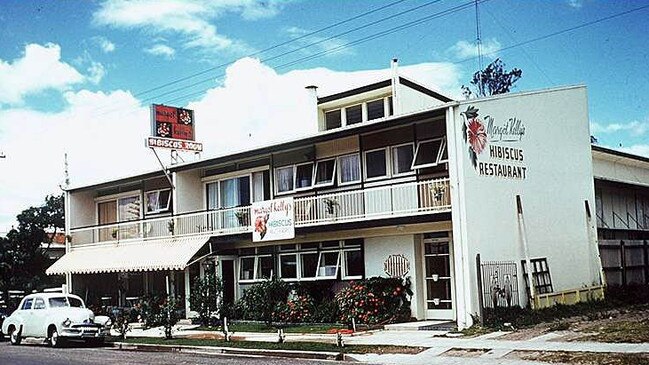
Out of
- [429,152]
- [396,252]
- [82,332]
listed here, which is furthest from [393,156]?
[82,332]

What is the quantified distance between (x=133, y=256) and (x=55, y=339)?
8538mm

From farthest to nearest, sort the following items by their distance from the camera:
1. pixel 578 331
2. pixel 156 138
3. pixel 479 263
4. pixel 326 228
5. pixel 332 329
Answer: pixel 156 138 → pixel 326 228 → pixel 332 329 → pixel 479 263 → pixel 578 331

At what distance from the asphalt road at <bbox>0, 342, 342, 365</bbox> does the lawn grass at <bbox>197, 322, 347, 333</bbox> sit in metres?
4.69

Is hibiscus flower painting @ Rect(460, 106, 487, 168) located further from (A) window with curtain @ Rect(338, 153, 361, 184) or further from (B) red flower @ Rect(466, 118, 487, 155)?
(A) window with curtain @ Rect(338, 153, 361, 184)

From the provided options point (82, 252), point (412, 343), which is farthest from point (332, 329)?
point (82, 252)

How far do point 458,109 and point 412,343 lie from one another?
283 inches

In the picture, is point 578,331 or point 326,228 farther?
point 326,228

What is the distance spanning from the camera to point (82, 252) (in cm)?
3784

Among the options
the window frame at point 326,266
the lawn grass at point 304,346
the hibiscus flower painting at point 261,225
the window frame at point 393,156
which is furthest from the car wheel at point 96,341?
the window frame at point 393,156

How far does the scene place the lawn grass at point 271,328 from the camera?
82.3 ft

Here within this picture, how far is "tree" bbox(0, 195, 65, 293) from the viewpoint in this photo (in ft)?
143

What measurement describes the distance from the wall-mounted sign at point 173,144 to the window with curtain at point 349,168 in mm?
9572

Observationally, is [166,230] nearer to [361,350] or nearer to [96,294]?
[96,294]

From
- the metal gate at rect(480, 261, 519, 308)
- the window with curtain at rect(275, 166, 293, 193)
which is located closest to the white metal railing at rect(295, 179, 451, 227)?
the metal gate at rect(480, 261, 519, 308)
